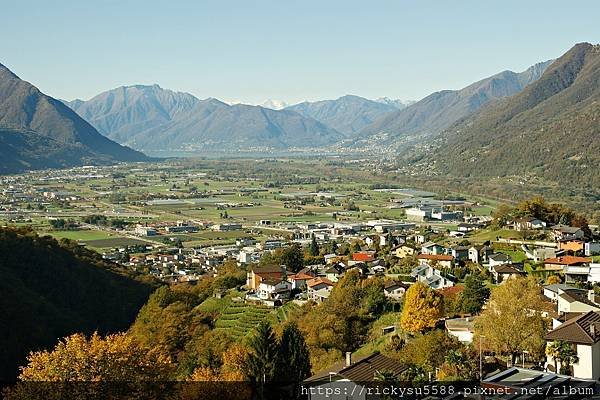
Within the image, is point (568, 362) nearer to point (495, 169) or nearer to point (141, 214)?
point (141, 214)

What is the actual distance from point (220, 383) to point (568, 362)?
8.77 meters

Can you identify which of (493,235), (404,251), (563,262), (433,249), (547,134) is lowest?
(404,251)

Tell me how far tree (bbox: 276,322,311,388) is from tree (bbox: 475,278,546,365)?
16.8 ft

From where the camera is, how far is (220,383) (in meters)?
20.1

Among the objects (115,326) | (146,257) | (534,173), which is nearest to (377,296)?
(115,326)

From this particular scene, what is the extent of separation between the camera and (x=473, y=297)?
91.1 feet

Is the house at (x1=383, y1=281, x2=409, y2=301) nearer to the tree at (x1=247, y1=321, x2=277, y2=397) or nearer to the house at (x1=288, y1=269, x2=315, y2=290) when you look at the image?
the house at (x1=288, y1=269, x2=315, y2=290)

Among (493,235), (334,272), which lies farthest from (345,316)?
(493,235)

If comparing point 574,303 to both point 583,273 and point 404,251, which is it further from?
point 404,251

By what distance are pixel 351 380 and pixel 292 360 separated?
5309 millimetres

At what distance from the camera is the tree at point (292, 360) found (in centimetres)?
2141

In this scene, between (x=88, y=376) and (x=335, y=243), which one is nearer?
(x=88, y=376)

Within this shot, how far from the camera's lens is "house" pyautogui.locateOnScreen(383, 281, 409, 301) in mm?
31906

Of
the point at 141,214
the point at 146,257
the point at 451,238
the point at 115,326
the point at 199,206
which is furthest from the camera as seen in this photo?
the point at 199,206
